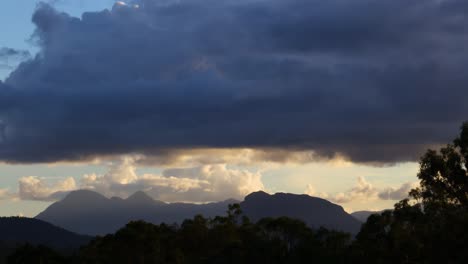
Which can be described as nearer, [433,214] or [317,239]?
[433,214]

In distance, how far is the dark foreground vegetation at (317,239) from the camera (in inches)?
3462

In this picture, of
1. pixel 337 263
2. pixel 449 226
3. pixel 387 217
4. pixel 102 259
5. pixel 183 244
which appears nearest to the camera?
pixel 449 226

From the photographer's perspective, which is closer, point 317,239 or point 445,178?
point 445,178

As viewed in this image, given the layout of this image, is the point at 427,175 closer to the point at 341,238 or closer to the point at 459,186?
the point at 459,186

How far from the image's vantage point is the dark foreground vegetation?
87938 mm

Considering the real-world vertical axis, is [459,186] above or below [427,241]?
above

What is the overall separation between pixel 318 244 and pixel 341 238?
15.1ft

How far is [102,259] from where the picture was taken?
13588cm

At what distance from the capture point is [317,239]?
145m

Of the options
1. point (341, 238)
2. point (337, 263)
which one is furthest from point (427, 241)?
point (341, 238)

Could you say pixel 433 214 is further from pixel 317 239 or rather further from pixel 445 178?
pixel 317 239

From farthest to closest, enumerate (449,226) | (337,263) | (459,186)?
(337,263), (459,186), (449,226)

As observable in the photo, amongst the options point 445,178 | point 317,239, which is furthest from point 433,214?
point 317,239

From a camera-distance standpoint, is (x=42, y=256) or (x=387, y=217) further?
(x=42, y=256)
